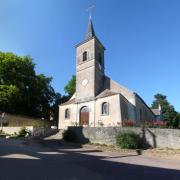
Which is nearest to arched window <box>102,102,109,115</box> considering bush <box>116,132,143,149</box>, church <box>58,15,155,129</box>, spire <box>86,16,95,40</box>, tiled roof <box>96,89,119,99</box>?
church <box>58,15,155,129</box>

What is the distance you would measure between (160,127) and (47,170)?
1274cm

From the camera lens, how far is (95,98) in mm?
27188

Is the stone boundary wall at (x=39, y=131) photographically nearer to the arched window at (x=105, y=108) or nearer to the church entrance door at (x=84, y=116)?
the church entrance door at (x=84, y=116)

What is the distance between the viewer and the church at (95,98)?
2542 centimetres

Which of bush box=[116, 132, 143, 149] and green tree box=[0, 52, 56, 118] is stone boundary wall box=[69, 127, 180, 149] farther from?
green tree box=[0, 52, 56, 118]

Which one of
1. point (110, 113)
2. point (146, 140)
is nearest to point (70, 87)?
point (110, 113)

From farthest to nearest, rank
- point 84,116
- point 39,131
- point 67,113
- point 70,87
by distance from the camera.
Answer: point 70,87, point 67,113, point 84,116, point 39,131

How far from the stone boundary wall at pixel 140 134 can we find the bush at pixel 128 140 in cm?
70

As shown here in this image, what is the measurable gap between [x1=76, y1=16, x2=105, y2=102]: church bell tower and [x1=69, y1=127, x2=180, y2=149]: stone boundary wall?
24.5 feet

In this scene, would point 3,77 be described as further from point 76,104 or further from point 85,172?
point 85,172

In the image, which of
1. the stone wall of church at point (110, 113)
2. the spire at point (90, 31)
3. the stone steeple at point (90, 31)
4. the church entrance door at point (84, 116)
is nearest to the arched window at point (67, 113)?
the church entrance door at point (84, 116)

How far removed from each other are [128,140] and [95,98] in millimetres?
10651

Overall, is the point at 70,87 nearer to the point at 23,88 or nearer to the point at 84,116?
the point at 23,88

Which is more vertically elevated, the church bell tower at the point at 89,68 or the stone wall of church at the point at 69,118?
the church bell tower at the point at 89,68
